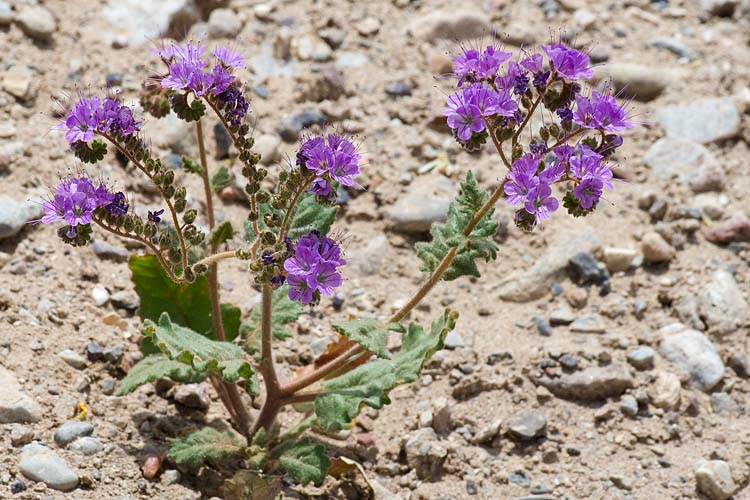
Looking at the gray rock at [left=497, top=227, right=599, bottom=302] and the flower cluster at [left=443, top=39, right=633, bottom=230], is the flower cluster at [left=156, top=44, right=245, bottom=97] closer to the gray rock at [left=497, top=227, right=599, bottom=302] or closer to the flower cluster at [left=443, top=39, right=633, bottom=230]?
the flower cluster at [left=443, top=39, right=633, bottom=230]

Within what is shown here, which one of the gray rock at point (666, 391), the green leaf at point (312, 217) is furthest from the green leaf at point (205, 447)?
the gray rock at point (666, 391)

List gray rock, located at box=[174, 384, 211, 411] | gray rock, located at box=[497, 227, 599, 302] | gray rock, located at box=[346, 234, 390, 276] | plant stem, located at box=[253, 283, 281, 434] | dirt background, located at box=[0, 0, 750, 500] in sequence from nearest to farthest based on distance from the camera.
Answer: plant stem, located at box=[253, 283, 281, 434] < dirt background, located at box=[0, 0, 750, 500] < gray rock, located at box=[174, 384, 211, 411] < gray rock, located at box=[497, 227, 599, 302] < gray rock, located at box=[346, 234, 390, 276]

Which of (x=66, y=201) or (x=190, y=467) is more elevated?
(x=66, y=201)

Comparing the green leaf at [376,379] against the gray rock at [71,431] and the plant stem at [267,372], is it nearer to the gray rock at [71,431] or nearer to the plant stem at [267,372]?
the plant stem at [267,372]

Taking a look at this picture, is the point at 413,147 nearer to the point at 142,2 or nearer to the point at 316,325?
the point at 316,325

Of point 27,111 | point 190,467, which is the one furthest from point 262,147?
point 190,467

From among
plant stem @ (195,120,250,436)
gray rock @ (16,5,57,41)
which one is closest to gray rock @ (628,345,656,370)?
plant stem @ (195,120,250,436)

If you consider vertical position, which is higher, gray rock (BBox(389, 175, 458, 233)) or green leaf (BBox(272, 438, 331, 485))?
gray rock (BBox(389, 175, 458, 233))
